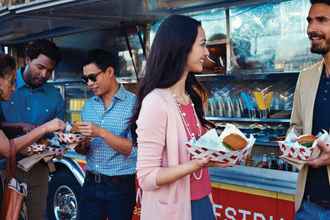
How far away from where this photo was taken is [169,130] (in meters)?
2.05

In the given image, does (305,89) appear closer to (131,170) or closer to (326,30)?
(326,30)

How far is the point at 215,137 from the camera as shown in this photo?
201cm

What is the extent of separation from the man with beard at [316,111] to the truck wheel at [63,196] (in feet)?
10.3

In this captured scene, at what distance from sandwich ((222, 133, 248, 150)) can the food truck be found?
1525 millimetres

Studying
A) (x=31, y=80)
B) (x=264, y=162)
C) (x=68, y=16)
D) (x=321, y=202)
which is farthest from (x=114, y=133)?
(x=68, y=16)

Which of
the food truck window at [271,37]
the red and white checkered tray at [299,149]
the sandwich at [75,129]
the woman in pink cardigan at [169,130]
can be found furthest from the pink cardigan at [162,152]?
the food truck window at [271,37]

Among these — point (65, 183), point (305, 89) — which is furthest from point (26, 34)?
point (305, 89)

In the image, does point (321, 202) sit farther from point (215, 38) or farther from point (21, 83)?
point (215, 38)

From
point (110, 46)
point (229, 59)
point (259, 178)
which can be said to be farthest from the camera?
point (110, 46)

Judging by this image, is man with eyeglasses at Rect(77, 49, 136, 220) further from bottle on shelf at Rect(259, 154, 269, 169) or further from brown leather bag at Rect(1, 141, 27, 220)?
bottle on shelf at Rect(259, 154, 269, 169)

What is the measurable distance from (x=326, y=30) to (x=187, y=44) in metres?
0.81

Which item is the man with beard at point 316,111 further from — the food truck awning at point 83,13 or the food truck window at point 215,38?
the food truck window at point 215,38

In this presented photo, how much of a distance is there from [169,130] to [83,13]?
8.33 feet

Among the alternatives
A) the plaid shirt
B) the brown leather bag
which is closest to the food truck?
→ the plaid shirt
